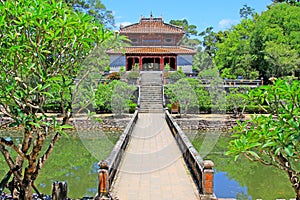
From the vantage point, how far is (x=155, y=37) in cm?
2997

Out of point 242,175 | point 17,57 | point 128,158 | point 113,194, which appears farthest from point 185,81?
point 17,57

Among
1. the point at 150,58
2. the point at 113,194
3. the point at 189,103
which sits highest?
the point at 150,58

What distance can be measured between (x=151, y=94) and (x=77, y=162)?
997 cm

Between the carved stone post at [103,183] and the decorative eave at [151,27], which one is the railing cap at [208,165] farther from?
the decorative eave at [151,27]

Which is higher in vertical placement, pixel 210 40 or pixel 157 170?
pixel 210 40

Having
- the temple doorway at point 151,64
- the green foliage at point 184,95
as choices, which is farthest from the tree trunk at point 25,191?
the temple doorway at point 151,64

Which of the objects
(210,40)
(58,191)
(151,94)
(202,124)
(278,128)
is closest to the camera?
(278,128)

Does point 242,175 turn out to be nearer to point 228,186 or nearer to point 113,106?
point 228,186

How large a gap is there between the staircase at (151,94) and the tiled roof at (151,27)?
20.4 ft

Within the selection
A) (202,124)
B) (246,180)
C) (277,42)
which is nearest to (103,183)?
(246,180)

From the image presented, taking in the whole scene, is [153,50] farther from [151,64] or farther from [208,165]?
[208,165]

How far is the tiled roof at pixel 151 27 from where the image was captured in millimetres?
29547

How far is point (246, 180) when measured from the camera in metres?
9.85

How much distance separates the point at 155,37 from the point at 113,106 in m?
12.5
